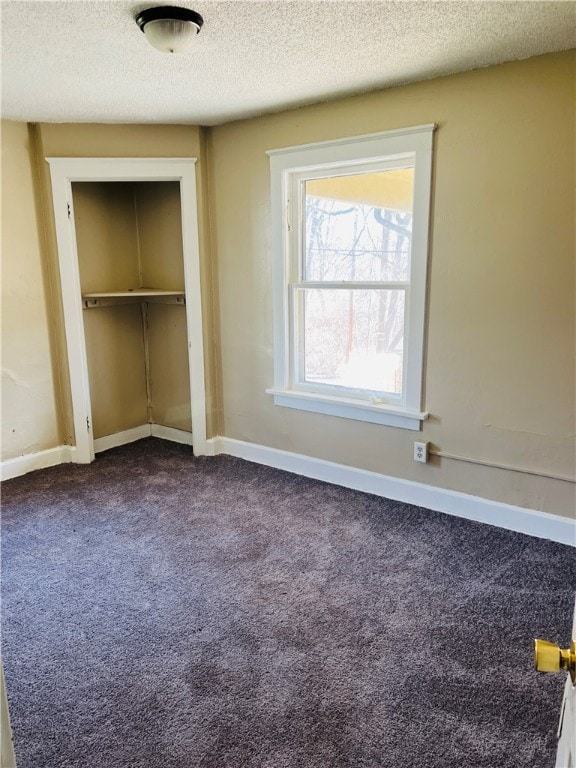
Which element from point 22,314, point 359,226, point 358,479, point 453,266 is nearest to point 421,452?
point 358,479

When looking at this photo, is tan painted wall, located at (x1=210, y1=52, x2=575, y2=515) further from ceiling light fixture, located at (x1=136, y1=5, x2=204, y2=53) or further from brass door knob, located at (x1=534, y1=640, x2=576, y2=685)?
brass door knob, located at (x1=534, y1=640, x2=576, y2=685)

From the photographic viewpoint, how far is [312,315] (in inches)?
137

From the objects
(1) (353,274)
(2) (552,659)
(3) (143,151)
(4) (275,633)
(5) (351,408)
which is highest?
(3) (143,151)

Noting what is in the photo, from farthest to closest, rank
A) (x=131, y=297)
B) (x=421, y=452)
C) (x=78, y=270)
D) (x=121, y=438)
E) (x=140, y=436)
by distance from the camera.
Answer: (x=140, y=436)
(x=121, y=438)
(x=131, y=297)
(x=78, y=270)
(x=421, y=452)

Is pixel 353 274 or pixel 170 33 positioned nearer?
pixel 170 33

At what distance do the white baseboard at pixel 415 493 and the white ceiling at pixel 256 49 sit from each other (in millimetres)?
2221

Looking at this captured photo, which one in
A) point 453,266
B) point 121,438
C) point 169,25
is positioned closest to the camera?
point 169,25

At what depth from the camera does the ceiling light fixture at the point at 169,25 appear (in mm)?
1895

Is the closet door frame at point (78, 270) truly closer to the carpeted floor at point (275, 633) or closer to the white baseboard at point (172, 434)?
the white baseboard at point (172, 434)

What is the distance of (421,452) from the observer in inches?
120

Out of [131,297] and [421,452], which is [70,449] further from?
[421,452]

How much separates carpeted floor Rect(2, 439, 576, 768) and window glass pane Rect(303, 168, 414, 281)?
55.8 inches

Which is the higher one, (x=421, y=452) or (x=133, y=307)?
(x=133, y=307)

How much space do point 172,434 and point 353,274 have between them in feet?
7.05
